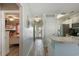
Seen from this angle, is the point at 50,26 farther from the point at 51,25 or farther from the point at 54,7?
the point at 54,7

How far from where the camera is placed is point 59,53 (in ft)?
10.2

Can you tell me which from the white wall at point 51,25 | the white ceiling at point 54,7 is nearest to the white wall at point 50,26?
the white wall at point 51,25

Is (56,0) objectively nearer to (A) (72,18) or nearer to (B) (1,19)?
(B) (1,19)

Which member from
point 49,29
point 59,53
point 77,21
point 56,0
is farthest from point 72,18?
point 56,0

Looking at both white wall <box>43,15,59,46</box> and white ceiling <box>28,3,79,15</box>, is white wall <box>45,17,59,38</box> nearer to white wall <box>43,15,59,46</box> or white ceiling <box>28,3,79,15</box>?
white wall <box>43,15,59,46</box>

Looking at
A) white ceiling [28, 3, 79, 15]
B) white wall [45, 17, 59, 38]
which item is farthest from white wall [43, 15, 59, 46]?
white ceiling [28, 3, 79, 15]

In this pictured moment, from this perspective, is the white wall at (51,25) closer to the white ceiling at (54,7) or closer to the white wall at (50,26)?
the white wall at (50,26)

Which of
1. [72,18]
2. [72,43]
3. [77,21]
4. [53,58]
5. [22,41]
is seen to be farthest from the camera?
[72,18]

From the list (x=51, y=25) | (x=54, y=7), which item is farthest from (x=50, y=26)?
(x=54, y=7)

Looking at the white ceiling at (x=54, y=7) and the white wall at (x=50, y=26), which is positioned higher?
the white ceiling at (x=54, y=7)

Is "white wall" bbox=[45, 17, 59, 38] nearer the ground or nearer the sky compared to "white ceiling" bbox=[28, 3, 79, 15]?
nearer the ground

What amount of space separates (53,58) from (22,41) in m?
2.49

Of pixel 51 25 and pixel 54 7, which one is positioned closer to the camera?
pixel 54 7

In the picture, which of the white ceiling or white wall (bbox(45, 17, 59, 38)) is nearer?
the white ceiling
